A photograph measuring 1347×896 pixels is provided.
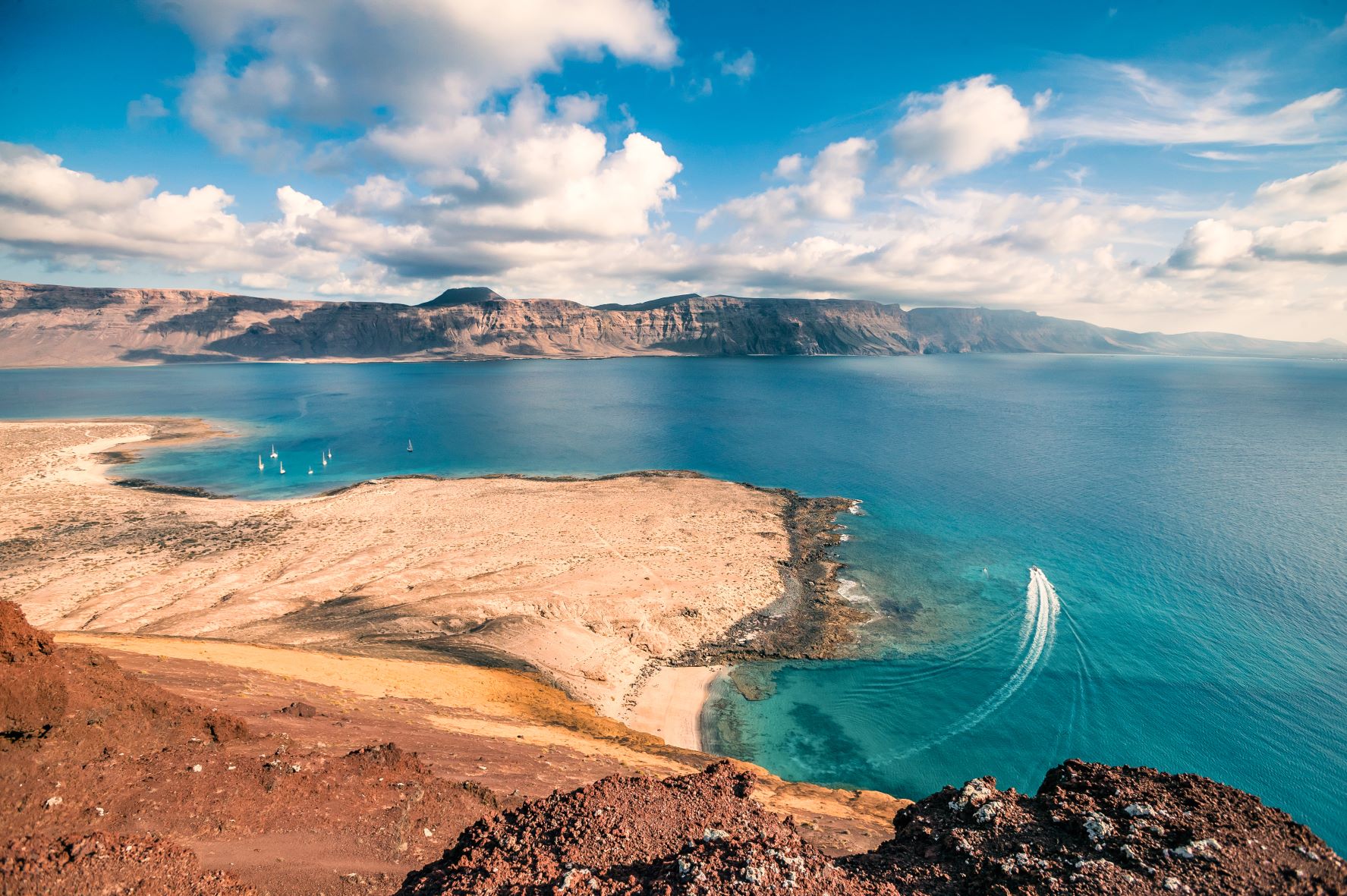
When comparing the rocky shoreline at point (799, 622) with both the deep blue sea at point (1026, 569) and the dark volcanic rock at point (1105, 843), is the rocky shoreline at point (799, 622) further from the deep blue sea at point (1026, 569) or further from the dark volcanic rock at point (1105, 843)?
the dark volcanic rock at point (1105, 843)

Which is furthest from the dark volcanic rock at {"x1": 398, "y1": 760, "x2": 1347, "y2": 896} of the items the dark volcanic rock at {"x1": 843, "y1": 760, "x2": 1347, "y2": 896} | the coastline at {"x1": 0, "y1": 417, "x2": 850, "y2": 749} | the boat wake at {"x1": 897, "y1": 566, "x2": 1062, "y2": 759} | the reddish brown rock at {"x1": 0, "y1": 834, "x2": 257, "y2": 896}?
the boat wake at {"x1": 897, "y1": 566, "x2": 1062, "y2": 759}

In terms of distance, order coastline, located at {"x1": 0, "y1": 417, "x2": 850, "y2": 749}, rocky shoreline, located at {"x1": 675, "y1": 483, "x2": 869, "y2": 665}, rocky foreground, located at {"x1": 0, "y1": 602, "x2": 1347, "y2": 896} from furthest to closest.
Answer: rocky shoreline, located at {"x1": 675, "y1": 483, "x2": 869, "y2": 665}
coastline, located at {"x1": 0, "y1": 417, "x2": 850, "y2": 749}
rocky foreground, located at {"x1": 0, "y1": 602, "x2": 1347, "y2": 896}

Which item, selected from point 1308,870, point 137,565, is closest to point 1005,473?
point 1308,870

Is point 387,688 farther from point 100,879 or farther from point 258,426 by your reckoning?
point 258,426

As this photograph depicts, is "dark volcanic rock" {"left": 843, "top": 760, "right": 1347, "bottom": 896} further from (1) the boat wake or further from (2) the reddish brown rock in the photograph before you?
(1) the boat wake

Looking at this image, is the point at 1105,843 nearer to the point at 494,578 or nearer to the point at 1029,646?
the point at 1029,646

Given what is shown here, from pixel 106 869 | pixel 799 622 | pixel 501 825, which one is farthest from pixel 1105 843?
pixel 799 622
